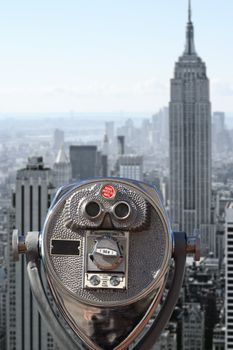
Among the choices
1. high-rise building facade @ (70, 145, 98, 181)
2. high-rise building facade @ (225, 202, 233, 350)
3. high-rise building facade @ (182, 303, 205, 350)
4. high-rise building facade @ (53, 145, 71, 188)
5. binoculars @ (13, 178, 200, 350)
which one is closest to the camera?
binoculars @ (13, 178, 200, 350)

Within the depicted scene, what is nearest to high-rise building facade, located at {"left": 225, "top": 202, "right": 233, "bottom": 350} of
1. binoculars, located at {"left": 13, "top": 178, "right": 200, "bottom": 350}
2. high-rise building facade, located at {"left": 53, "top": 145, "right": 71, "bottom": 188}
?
high-rise building facade, located at {"left": 53, "top": 145, "right": 71, "bottom": 188}

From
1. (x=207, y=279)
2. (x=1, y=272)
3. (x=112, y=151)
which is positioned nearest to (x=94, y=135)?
(x=112, y=151)

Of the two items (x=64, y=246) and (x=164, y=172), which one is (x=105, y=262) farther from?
(x=164, y=172)

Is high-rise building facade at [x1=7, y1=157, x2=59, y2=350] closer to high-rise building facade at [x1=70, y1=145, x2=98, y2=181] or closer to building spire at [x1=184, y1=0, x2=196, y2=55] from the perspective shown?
high-rise building facade at [x1=70, y1=145, x2=98, y2=181]

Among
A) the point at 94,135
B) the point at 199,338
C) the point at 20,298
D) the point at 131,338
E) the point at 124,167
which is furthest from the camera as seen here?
the point at 94,135

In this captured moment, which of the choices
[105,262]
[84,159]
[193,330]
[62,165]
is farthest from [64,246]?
[84,159]

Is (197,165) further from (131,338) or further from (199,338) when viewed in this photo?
(131,338)
